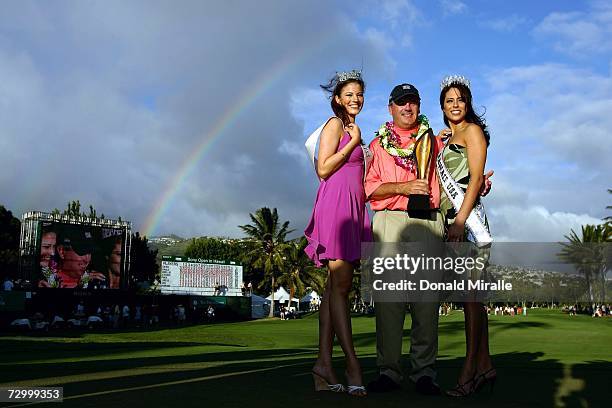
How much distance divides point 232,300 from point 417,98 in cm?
5541

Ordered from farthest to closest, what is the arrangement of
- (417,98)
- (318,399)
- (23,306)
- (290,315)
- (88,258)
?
(290,315)
(88,258)
(23,306)
(417,98)
(318,399)

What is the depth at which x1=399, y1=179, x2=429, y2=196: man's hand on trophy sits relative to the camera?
407cm

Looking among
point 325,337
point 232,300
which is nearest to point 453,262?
point 325,337

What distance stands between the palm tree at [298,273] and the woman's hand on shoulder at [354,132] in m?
66.5

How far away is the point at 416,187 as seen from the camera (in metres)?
4.07

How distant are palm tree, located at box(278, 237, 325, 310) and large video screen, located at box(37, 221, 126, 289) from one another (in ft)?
Result: 73.4

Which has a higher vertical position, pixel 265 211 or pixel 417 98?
pixel 265 211

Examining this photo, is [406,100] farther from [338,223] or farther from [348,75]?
[338,223]

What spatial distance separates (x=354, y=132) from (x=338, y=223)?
0.69 metres

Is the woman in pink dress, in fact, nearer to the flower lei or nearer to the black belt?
the flower lei

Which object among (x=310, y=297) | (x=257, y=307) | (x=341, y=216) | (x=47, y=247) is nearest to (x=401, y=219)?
(x=341, y=216)

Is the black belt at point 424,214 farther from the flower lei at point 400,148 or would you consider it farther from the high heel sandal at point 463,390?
the high heel sandal at point 463,390

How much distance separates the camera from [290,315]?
62.1 meters

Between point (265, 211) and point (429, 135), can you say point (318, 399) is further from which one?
point (265, 211)
